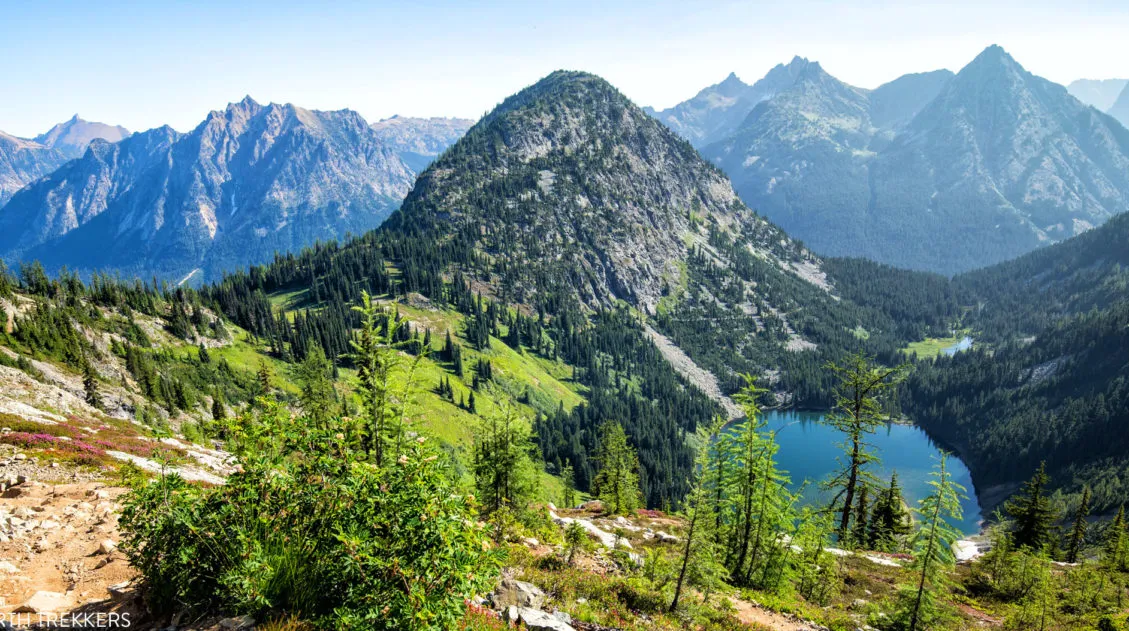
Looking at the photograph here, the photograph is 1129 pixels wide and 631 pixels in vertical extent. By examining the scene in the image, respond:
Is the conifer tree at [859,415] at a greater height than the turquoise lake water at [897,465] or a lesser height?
greater

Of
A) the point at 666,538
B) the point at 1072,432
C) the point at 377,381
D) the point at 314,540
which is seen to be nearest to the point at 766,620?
the point at 666,538

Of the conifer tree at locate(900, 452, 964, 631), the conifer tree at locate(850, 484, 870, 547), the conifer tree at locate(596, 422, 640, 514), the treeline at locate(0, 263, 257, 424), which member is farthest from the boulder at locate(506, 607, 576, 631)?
the treeline at locate(0, 263, 257, 424)

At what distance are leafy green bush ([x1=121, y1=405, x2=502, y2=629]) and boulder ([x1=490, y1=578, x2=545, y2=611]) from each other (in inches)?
239

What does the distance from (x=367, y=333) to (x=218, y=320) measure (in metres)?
132

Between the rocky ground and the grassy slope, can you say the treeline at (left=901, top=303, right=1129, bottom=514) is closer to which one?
the grassy slope

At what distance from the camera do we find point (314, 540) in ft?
30.5

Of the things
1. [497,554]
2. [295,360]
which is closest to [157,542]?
[497,554]

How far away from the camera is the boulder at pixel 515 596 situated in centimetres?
1409

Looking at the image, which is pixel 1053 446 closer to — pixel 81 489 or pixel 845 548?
pixel 845 548

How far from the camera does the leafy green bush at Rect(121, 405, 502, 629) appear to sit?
8.05m

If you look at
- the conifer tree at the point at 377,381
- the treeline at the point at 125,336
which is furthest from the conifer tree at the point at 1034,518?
the treeline at the point at 125,336

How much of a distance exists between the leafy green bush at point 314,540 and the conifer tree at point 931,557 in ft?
73.0

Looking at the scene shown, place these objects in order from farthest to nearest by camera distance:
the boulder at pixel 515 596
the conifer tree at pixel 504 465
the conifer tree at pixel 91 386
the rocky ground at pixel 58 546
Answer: the conifer tree at pixel 91 386
the conifer tree at pixel 504 465
the boulder at pixel 515 596
the rocky ground at pixel 58 546

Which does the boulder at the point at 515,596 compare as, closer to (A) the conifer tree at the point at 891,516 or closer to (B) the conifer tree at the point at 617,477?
(B) the conifer tree at the point at 617,477
